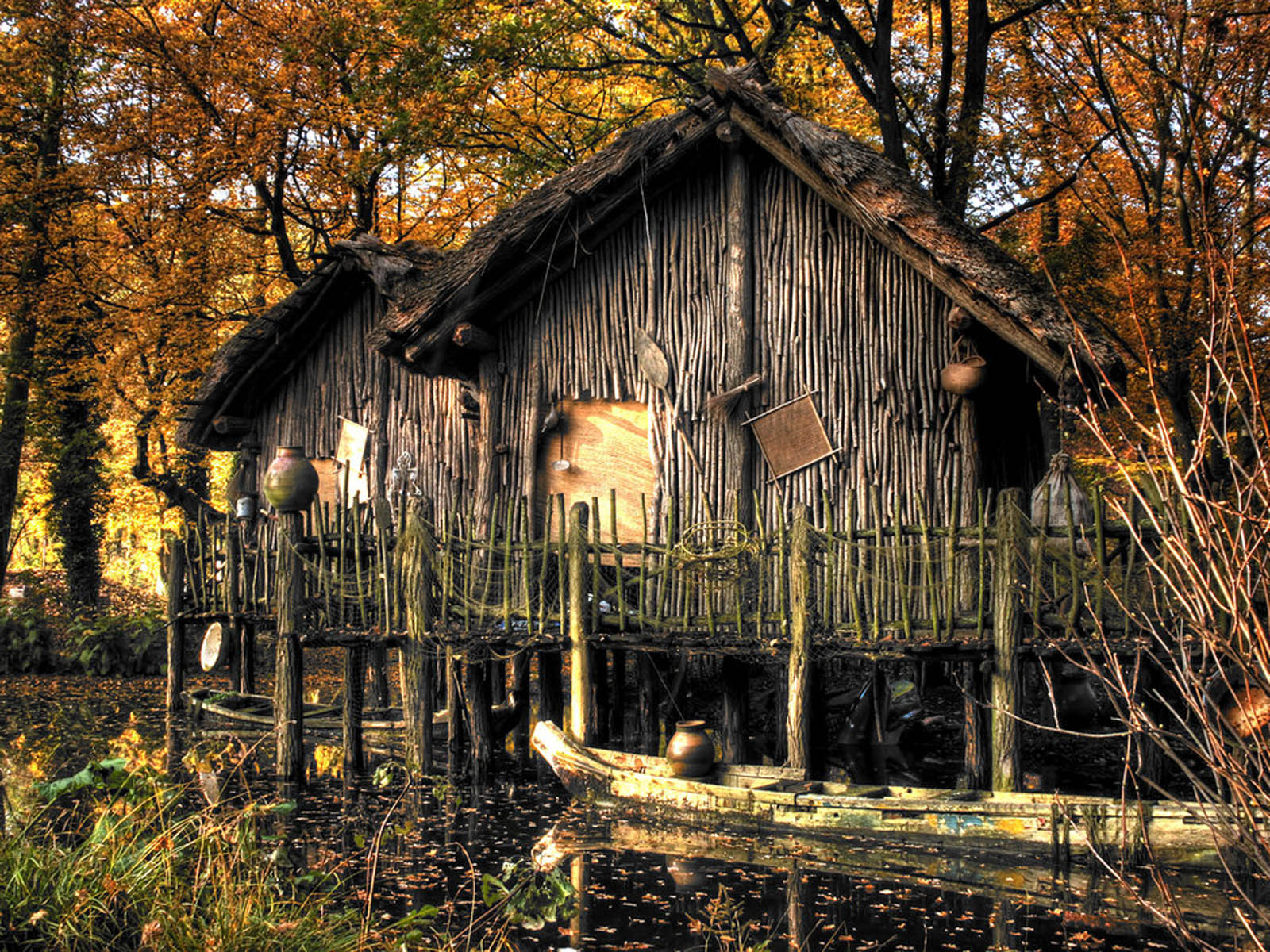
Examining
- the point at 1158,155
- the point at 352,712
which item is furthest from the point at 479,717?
the point at 1158,155

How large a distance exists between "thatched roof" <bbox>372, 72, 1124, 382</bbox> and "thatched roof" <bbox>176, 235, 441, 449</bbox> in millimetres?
1700

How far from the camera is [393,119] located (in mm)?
18656

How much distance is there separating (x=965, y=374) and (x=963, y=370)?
0.15 feet

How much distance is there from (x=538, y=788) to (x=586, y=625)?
1.59 metres

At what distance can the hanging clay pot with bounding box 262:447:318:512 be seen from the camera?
1170 cm

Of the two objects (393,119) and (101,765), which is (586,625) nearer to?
(101,765)

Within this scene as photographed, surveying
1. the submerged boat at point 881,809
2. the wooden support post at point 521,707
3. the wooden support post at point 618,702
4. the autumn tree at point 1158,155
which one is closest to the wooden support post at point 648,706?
the wooden support post at point 618,702

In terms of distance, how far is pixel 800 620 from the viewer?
9.59 meters

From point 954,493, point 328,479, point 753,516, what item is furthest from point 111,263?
point 954,493

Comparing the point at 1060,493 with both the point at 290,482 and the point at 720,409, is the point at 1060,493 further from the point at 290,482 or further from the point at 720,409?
the point at 290,482

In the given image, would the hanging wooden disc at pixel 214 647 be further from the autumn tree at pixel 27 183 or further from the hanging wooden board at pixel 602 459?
the autumn tree at pixel 27 183

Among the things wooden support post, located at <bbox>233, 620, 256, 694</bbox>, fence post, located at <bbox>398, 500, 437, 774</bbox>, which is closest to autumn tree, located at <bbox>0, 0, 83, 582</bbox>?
wooden support post, located at <bbox>233, 620, 256, 694</bbox>

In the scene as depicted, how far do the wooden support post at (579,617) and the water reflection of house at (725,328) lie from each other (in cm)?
102

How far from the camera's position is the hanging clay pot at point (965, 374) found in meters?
10.8
